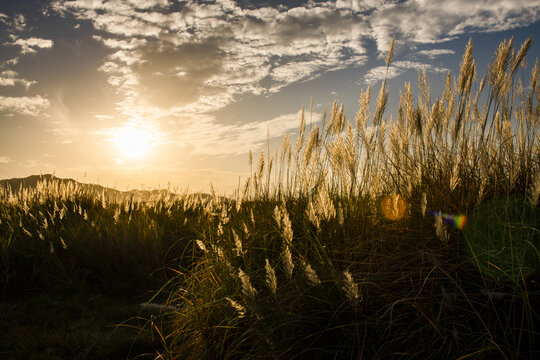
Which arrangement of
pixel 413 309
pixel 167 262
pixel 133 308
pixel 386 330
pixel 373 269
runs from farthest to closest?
pixel 167 262
pixel 133 308
pixel 373 269
pixel 413 309
pixel 386 330

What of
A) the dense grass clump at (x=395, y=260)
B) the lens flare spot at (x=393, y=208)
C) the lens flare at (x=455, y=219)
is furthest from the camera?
the lens flare spot at (x=393, y=208)

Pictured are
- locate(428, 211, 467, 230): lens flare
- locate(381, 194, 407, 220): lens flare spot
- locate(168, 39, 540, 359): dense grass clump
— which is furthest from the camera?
locate(381, 194, 407, 220): lens flare spot

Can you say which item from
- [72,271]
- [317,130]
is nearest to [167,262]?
[72,271]

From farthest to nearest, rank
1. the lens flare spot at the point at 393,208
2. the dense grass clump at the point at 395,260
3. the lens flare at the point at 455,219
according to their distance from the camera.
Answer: the lens flare spot at the point at 393,208
the lens flare at the point at 455,219
the dense grass clump at the point at 395,260

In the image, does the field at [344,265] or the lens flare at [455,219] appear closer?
the field at [344,265]

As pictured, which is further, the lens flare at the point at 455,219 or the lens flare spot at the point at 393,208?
the lens flare spot at the point at 393,208

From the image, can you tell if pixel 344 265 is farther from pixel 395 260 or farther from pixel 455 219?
pixel 455 219

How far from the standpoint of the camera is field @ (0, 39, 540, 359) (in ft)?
5.49

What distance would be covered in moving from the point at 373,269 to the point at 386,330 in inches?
19.7

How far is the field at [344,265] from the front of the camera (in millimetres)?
1673

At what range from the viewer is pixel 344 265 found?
2176mm

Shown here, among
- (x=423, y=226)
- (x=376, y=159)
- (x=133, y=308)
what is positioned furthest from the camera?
(x=376, y=159)

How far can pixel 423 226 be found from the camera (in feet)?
7.87

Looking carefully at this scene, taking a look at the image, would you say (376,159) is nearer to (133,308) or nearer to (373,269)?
(373,269)
